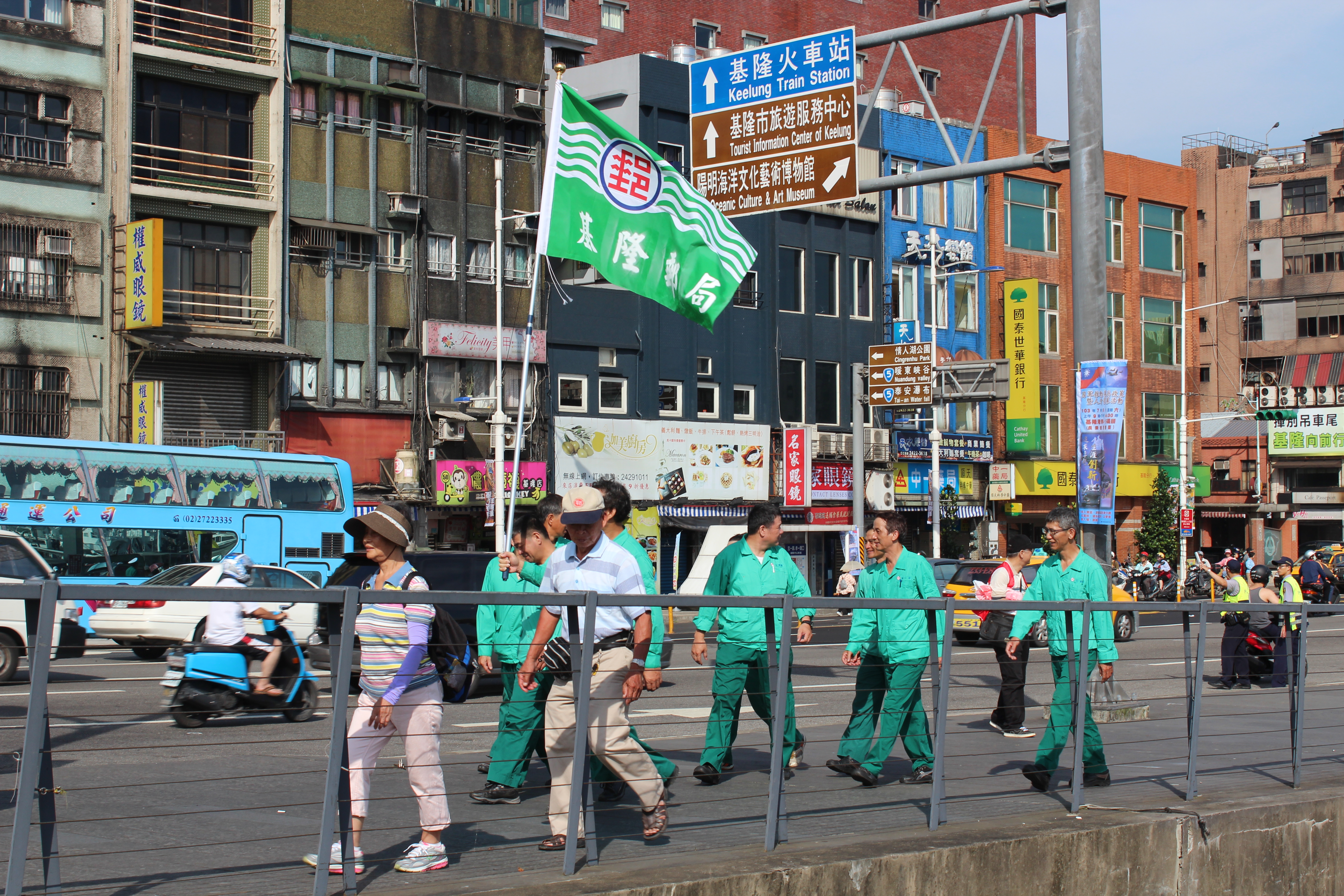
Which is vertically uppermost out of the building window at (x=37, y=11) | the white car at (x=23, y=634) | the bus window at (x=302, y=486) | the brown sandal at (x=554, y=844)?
the building window at (x=37, y=11)

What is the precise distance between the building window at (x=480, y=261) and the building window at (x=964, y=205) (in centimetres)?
1836

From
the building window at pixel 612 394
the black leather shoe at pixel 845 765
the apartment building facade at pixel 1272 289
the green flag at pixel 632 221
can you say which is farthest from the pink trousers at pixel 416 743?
the apartment building facade at pixel 1272 289

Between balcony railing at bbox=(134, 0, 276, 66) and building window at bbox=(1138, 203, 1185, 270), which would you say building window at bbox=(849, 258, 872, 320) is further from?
balcony railing at bbox=(134, 0, 276, 66)

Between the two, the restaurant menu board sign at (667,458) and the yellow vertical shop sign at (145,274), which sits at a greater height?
the yellow vertical shop sign at (145,274)

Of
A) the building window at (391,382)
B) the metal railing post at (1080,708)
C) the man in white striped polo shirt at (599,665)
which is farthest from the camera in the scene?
the building window at (391,382)

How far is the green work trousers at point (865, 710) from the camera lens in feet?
29.4

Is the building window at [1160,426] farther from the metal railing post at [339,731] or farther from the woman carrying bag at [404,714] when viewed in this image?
the metal railing post at [339,731]

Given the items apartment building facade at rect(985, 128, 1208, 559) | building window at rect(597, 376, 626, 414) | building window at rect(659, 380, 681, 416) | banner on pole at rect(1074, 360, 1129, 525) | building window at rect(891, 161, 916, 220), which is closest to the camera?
banner on pole at rect(1074, 360, 1129, 525)

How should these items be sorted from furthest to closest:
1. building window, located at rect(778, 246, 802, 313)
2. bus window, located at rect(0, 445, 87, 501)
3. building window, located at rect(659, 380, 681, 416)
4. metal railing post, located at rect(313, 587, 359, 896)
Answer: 1. building window, located at rect(778, 246, 802, 313)
2. building window, located at rect(659, 380, 681, 416)
3. bus window, located at rect(0, 445, 87, 501)
4. metal railing post, located at rect(313, 587, 359, 896)

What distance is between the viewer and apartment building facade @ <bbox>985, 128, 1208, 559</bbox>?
167 feet

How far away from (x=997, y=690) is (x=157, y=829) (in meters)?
5.93

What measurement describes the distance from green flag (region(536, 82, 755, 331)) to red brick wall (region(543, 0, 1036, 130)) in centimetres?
3780

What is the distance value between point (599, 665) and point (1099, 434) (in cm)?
713

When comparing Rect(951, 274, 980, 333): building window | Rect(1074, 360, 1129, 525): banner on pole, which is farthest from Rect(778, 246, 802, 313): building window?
Rect(1074, 360, 1129, 525): banner on pole
